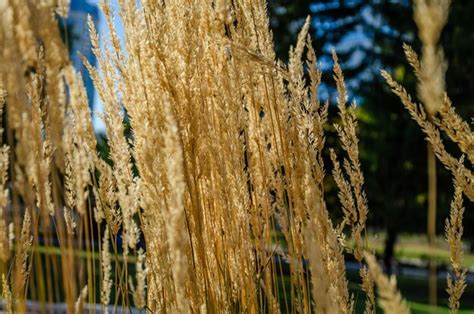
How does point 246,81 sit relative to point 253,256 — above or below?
above

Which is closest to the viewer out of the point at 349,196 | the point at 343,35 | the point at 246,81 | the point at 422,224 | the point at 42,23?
the point at 42,23

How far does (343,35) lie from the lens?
15734mm

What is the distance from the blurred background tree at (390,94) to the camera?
1420 centimetres

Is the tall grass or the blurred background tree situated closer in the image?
the tall grass

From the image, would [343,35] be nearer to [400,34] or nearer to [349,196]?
[400,34]

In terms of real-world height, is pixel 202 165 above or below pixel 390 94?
below

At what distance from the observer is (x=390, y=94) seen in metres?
14.6

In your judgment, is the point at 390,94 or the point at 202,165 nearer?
the point at 202,165

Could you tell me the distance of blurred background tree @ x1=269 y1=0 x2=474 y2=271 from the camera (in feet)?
46.6

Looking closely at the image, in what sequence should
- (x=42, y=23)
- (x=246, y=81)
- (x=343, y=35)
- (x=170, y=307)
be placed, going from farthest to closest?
1. (x=343, y=35)
2. (x=246, y=81)
3. (x=170, y=307)
4. (x=42, y=23)

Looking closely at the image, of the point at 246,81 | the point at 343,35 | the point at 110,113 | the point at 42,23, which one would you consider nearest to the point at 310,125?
the point at 246,81

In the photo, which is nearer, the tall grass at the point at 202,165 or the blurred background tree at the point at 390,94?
the tall grass at the point at 202,165

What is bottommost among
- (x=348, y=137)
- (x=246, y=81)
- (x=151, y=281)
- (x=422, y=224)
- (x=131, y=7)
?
(x=422, y=224)

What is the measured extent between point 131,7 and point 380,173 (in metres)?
13.2
